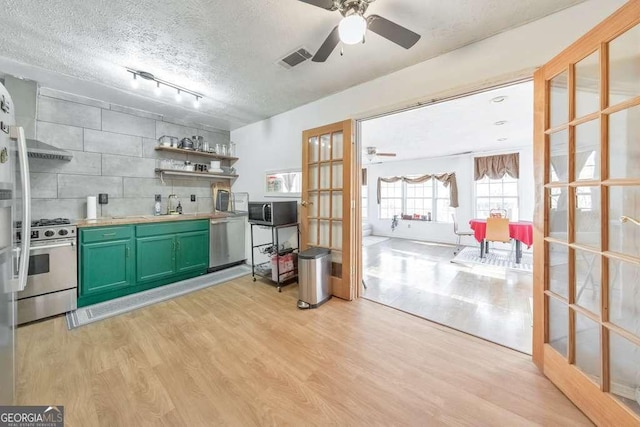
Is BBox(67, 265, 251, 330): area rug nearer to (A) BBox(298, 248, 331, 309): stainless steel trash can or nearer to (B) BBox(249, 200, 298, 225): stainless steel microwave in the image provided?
(B) BBox(249, 200, 298, 225): stainless steel microwave

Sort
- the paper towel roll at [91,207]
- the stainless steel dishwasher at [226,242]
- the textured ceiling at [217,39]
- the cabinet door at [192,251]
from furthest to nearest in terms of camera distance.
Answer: the stainless steel dishwasher at [226,242]
the cabinet door at [192,251]
the paper towel roll at [91,207]
the textured ceiling at [217,39]

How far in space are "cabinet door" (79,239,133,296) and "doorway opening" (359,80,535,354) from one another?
301 centimetres

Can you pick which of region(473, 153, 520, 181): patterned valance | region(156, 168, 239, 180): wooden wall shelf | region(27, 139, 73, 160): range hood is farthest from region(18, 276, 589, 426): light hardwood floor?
region(473, 153, 520, 181): patterned valance

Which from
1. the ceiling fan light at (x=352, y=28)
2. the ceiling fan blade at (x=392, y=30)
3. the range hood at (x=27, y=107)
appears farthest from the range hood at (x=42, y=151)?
the ceiling fan blade at (x=392, y=30)

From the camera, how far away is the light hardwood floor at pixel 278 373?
1.33 m

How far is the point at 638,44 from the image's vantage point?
1.15 m

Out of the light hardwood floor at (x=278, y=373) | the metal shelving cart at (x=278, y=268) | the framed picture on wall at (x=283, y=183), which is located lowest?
the light hardwood floor at (x=278, y=373)

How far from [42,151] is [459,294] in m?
4.88

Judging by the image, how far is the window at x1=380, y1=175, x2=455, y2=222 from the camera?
6836 millimetres

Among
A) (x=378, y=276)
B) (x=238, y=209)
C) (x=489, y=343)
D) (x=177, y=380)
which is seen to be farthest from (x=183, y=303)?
(x=489, y=343)

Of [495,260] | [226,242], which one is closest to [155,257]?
[226,242]

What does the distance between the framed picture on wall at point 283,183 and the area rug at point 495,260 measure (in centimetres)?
338

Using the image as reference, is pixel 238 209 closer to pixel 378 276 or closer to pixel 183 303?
pixel 183 303

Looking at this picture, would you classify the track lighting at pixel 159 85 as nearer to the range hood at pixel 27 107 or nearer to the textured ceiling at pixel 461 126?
the range hood at pixel 27 107
